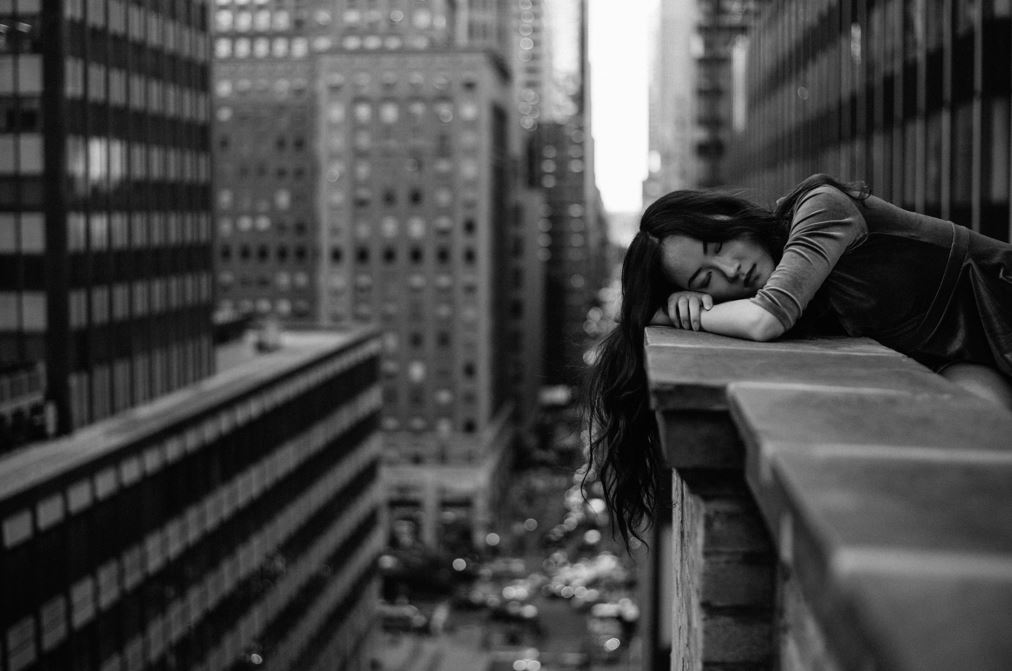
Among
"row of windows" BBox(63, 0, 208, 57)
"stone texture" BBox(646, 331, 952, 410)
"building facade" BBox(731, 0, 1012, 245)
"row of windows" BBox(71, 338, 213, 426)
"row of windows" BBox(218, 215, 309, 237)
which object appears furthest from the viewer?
"row of windows" BBox(218, 215, 309, 237)

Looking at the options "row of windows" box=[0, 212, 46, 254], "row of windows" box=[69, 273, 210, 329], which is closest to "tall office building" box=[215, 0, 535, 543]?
"row of windows" box=[69, 273, 210, 329]

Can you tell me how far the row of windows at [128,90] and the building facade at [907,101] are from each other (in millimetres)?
21280

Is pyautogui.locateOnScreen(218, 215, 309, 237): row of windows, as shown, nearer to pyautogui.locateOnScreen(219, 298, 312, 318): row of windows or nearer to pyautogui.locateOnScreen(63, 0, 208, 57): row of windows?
pyautogui.locateOnScreen(219, 298, 312, 318): row of windows

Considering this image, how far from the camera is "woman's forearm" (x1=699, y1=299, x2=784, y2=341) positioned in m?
4.82

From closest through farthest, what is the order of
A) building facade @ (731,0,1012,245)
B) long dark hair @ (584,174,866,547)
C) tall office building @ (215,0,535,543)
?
1. long dark hair @ (584,174,866,547)
2. building facade @ (731,0,1012,245)
3. tall office building @ (215,0,535,543)

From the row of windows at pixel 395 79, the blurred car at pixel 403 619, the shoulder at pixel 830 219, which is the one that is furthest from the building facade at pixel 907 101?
the row of windows at pixel 395 79

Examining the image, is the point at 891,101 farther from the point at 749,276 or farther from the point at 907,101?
the point at 749,276

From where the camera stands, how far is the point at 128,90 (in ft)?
135

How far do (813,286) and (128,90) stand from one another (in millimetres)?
39681

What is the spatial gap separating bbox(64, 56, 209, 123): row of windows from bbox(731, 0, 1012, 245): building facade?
21280 millimetres

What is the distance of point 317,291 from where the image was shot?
114 m

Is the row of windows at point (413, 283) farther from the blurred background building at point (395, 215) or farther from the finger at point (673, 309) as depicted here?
the finger at point (673, 309)

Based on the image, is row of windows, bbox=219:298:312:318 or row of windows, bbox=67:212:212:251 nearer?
row of windows, bbox=67:212:212:251

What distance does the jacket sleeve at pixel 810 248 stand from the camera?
16.1ft
